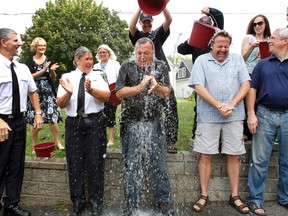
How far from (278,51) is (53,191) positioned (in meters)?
3.43

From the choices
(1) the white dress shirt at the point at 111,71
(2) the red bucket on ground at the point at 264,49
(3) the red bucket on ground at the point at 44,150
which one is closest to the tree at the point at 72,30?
(1) the white dress shirt at the point at 111,71

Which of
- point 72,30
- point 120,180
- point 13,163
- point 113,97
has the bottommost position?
point 120,180

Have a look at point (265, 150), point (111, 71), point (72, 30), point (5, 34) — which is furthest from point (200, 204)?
point (72, 30)

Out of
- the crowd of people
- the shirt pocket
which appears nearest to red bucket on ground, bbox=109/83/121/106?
the crowd of people

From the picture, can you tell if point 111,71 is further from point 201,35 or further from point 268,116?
point 268,116

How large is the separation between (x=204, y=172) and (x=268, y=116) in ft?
3.51

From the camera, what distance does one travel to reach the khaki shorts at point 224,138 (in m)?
3.96

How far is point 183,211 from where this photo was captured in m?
4.07

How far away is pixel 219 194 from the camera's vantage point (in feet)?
14.3

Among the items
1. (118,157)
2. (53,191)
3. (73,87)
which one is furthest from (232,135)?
(53,191)

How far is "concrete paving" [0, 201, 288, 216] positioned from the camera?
400cm

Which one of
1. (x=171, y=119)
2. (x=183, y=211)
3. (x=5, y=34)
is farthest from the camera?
(x=171, y=119)

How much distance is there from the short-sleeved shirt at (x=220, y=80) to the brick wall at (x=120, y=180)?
63 centimetres

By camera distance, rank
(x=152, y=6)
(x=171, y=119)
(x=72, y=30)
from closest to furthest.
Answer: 1. (x=152, y=6)
2. (x=171, y=119)
3. (x=72, y=30)
